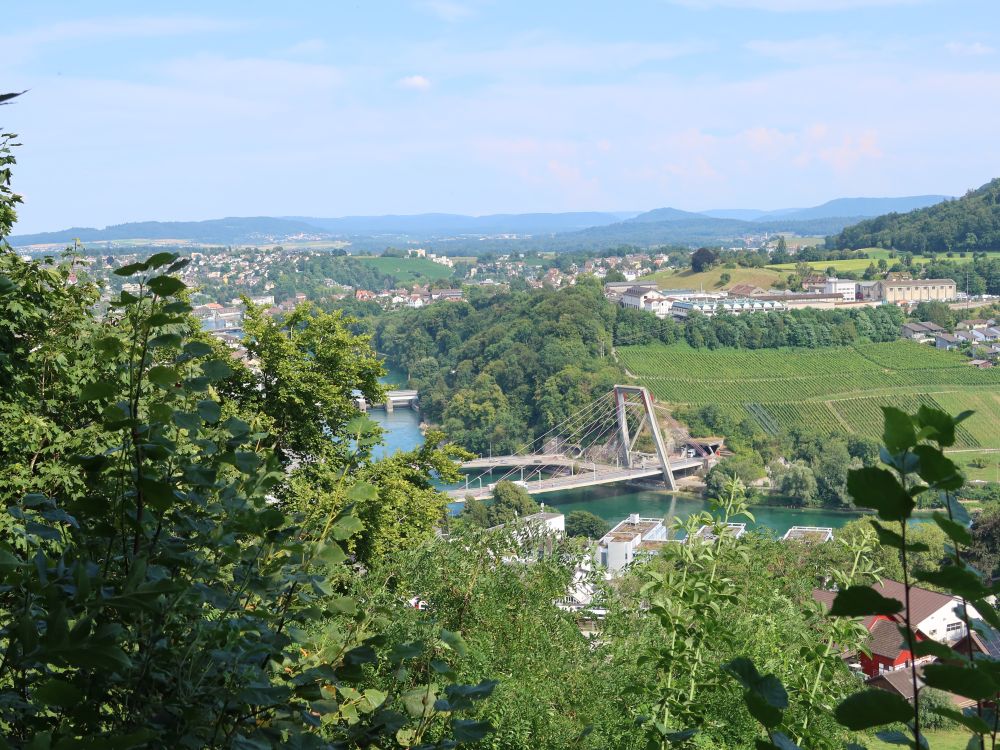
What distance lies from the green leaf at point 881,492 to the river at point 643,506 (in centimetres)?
2001

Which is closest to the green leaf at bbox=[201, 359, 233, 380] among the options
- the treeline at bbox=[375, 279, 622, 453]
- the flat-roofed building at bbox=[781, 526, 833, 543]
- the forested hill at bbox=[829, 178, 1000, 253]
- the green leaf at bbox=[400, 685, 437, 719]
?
the green leaf at bbox=[400, 685, 437, 719]

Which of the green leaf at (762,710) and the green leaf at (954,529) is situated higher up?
the green leaf at (954,529)

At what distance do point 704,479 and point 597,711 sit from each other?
881 inches

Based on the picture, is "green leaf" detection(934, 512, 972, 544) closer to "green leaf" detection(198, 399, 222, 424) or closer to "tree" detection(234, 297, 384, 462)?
"green leaf" detection(198, 399, 222, 424)

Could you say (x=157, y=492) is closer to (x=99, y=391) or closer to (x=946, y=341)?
(x=99, y=391)

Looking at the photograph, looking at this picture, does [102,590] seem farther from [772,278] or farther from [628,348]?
[772,278]

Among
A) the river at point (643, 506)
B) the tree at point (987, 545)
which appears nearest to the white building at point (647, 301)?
the river at point (643, 506)

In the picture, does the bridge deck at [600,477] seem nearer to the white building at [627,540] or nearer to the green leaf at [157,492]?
the white building at [627,540]

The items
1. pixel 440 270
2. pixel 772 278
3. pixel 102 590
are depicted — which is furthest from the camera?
pixel 440 270

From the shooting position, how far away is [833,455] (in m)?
24.2

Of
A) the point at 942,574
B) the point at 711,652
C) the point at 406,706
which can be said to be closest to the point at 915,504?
the point at 942,574

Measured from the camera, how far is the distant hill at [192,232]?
107 meters

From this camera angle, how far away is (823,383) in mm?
31656

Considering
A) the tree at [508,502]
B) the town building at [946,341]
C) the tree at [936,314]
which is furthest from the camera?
the tree at [936,314]
